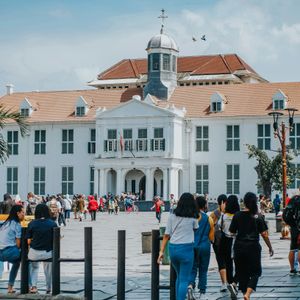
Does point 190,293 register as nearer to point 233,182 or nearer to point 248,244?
point 248,244

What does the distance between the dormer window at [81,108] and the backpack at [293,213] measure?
69.8 meters

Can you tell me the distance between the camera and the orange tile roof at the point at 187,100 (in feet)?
264

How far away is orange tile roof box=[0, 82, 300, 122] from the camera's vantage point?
8050 cm

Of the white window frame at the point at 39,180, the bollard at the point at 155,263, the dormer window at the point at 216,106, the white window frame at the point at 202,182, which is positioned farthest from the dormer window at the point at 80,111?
the bollard at the point at 155,263

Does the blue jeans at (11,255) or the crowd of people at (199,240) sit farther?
the blue jeans at (11,255)

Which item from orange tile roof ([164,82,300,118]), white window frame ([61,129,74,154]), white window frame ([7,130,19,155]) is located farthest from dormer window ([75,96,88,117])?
orange tile roof ([164,82,300,118])

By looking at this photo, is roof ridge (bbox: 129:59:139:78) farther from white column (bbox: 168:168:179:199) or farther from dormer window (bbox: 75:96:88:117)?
white column (bbox: 168:168:179:199)

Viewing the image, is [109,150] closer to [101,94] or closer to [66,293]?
[101,94]

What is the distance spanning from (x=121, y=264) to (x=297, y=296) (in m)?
2.81

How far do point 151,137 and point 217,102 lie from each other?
21.6 ft

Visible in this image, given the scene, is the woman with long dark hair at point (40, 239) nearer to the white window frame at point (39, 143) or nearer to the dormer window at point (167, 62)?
the white window frame at point (39, 143)

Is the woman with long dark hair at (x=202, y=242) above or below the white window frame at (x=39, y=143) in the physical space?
below

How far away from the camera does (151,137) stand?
263 feet

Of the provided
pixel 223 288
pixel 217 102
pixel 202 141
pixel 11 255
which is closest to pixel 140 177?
pixel 202 141
